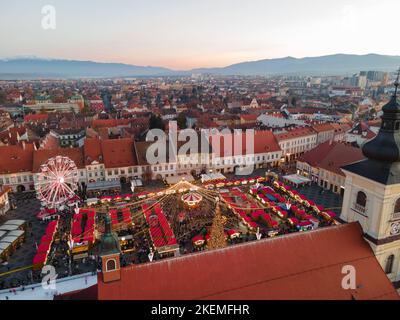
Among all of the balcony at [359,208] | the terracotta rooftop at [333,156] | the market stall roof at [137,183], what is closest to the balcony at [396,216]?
the balcony at [359,208]

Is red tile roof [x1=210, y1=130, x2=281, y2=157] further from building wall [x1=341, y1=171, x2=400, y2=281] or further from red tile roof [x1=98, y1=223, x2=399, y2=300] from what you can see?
red tile roof [x1=98, y1=223, x2=399, y2=300]

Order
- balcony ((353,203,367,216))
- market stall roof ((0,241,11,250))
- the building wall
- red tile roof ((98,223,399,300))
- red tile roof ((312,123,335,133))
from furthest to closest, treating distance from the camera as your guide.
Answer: red tile roof ((312,123,335,133))
market stall roof ((0,241,11,250))
balcony ((353,203,367,216))
the building wall
red tile roof ((98,223,399,300))

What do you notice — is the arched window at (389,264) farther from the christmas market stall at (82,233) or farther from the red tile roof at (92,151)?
the red tile roof at (92,151)

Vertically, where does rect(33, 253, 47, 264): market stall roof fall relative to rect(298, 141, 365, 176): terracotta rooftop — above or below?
below

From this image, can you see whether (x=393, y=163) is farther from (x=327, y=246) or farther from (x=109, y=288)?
(x=109, y=288)

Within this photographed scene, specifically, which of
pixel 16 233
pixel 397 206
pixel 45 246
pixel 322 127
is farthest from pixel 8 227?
pixel 322 127

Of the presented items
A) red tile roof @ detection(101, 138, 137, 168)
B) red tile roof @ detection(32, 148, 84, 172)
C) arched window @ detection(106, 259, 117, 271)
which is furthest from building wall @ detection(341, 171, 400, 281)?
red tile roof @ detection(32, 148, 84, 172)

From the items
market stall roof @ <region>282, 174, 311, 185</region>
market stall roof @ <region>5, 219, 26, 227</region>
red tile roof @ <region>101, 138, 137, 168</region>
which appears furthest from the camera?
red tile roof @ <region>101, 138, 137, 168</region>

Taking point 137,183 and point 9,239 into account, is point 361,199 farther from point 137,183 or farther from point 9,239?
point 137,183
